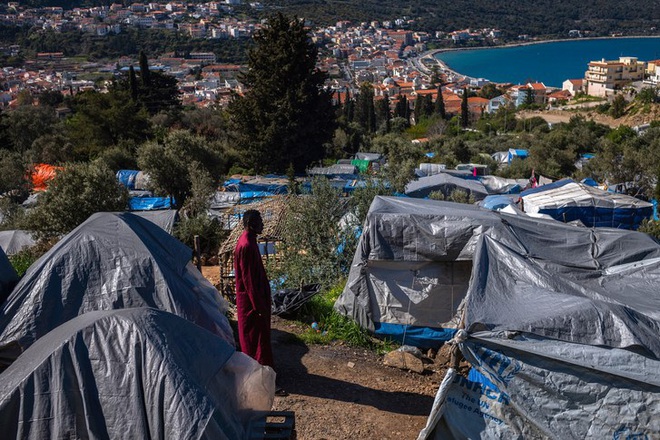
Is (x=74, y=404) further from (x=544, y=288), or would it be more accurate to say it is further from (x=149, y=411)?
(x=544, y=288)

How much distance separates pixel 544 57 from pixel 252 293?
159880 mm

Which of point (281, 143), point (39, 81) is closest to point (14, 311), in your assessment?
point (281, 143)

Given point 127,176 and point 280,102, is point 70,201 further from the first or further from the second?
point 280,102

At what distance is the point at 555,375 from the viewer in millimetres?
3836

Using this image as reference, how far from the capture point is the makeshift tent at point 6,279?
5.18m

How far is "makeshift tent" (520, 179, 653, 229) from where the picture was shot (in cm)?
1332

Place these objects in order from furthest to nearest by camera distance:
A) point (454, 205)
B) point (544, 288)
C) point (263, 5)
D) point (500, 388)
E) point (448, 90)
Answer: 1. point (263, 5)
2. point (448, 90)
3. point (454, 205)
4. point (544, 288)
5. point (500, 388)

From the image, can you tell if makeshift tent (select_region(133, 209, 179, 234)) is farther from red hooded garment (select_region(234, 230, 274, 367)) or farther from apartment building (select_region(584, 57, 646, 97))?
apartment building (select_region(584, 57, 646, 97))

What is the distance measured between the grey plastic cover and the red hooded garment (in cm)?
149

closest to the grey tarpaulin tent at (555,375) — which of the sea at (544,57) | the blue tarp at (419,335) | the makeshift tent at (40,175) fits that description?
the blue tarp at (419,335)

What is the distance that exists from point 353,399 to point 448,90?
93797 mm

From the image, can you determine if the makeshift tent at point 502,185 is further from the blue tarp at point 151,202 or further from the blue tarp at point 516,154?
the blue tarp at point 516,154

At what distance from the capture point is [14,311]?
489 centimetres

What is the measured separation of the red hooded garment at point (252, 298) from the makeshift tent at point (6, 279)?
6.51ft
